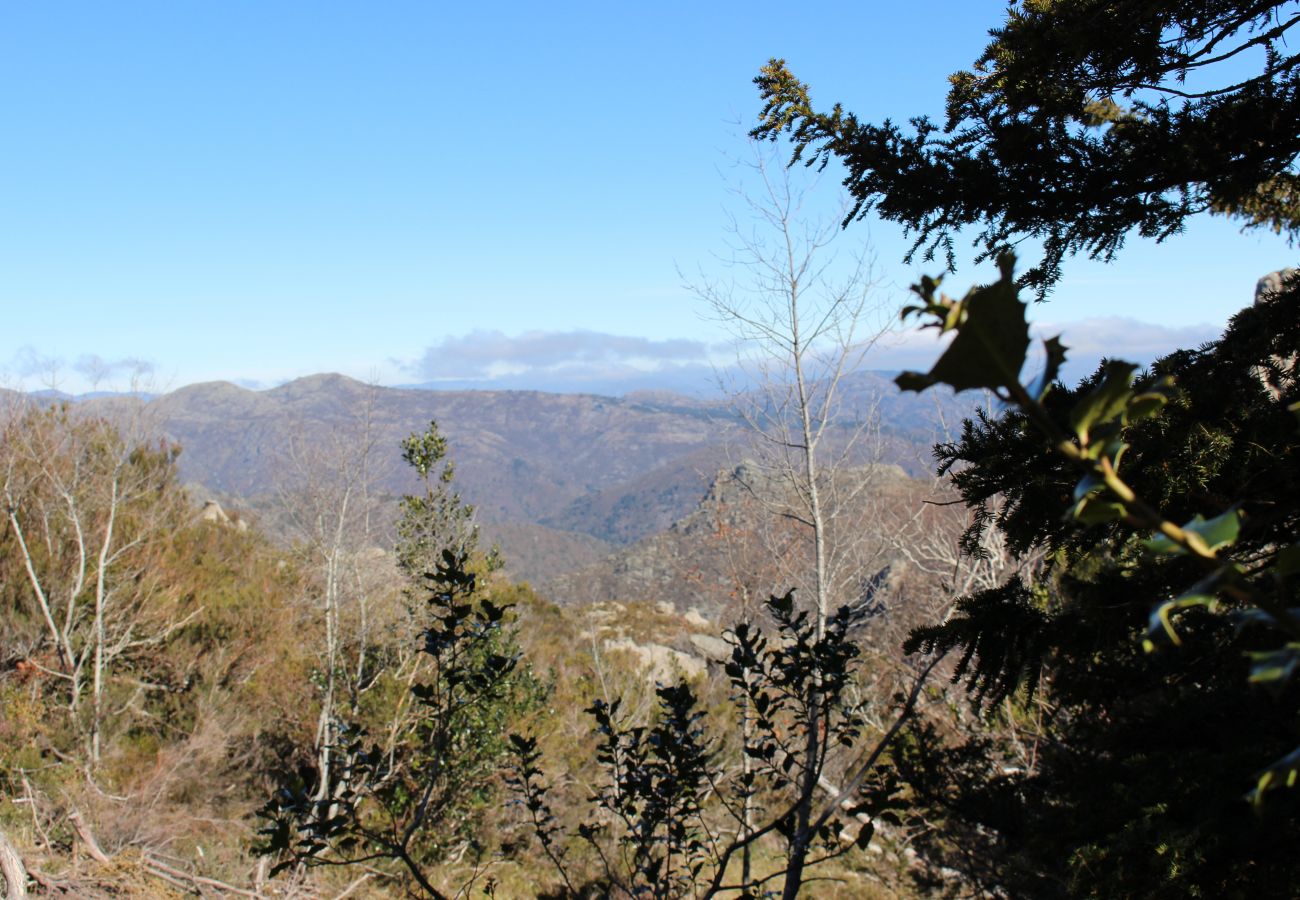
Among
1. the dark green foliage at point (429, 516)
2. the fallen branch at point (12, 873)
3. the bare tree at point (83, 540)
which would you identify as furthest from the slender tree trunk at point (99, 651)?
the fallen branch at point (12, 873)

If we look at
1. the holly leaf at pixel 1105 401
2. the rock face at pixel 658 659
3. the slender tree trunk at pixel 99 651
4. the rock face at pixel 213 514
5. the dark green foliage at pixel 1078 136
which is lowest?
the rock face at pixel 658 659

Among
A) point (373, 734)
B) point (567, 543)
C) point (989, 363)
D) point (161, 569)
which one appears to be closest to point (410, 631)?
point (373, 734)

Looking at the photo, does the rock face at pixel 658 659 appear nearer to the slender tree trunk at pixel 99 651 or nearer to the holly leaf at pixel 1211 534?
the slender tree trunk at pixel 99 651

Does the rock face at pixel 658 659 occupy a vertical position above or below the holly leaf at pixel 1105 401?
below

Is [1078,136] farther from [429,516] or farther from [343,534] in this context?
[343,534]

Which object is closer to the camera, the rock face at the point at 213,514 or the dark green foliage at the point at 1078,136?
the dark green foliage at the point at 1078,136

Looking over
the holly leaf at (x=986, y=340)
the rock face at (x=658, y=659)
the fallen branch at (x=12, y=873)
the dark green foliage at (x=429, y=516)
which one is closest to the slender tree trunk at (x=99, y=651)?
the dark green foliage at (x=429, y=516)

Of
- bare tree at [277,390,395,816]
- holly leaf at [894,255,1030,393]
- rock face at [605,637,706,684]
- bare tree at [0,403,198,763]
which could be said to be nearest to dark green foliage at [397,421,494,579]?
bare tree at [277,390,395,816]

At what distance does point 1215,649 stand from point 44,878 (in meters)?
6.52

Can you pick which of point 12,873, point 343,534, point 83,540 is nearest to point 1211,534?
point 12,873

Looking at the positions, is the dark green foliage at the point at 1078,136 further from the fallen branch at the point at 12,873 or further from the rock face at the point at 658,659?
the rock face at the point at 658,659

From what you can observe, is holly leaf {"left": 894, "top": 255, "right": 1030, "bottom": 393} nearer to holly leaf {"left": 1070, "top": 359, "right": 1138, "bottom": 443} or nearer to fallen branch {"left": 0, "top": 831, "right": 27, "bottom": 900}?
holly leaf {"left": 1070, "top": 359, "right": 1138, "bottom": 443}

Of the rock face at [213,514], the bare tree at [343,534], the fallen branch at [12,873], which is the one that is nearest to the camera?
the fallen branch at [12,873]

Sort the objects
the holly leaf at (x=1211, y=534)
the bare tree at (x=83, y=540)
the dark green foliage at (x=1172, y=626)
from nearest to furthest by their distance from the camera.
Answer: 1. the holly leaf at (x=1211, y=534)
2. the dark green foliage at (x=1172, y=626)
3. the bare tree at (x=83, y=540)
